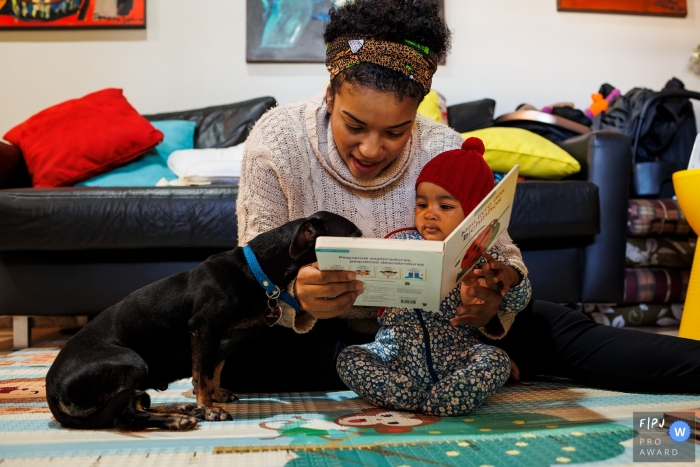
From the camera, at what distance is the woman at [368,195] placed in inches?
52.4

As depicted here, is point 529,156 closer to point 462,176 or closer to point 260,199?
point 462,176

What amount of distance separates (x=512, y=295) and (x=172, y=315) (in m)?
0.78

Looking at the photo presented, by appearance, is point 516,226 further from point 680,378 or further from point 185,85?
point 185,85

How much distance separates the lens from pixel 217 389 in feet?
4.69

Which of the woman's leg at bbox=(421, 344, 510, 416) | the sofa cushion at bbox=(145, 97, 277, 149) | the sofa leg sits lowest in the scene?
the sofa leg

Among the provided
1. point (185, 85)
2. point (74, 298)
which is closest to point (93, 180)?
point (74, 298)

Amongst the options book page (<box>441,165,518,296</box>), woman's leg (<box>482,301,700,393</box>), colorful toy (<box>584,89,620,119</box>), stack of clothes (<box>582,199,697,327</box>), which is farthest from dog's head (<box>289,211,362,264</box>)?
colorful toy (<box>584,89,620,119</box>)

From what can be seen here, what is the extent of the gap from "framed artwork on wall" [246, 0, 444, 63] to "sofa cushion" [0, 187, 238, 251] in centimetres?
136

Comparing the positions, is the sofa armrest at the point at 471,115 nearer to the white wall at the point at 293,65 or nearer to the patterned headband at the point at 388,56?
the white wall at the point at 293,65

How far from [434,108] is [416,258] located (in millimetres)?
2098

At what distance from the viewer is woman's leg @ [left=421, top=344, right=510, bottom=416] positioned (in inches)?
48.3

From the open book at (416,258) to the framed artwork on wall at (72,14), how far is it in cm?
272

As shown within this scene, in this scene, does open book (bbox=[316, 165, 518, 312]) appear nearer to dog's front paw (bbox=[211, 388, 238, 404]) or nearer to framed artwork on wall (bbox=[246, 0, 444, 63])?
dog's front paw (bbox=[211, 388, 238, 404])

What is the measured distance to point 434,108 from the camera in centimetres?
303
